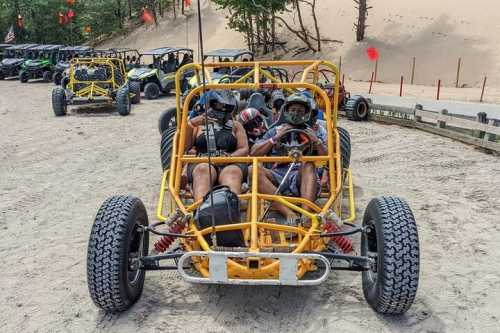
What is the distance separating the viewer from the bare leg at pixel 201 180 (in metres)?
3.75

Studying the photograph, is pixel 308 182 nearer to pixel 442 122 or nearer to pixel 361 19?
pixel 442 122

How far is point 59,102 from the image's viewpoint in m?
11.4

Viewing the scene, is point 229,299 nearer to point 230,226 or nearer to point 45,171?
point 230,226

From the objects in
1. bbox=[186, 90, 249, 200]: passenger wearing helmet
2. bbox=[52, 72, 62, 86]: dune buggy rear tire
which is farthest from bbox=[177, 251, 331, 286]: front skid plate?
bbox=[52, 72, 62, 86]: dune buggy rear tire

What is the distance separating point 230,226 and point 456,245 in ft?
7.45

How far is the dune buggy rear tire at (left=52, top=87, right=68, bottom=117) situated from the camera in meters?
11.4

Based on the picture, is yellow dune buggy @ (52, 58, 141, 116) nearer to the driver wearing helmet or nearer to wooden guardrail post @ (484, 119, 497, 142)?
wooden guardrail post @ (484, 119, 497, 142)

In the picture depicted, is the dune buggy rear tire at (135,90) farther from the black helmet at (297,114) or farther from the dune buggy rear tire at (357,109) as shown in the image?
the black helmet at (297,114)

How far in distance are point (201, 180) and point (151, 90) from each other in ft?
37.4

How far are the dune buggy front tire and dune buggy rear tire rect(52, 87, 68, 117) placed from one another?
893 cm

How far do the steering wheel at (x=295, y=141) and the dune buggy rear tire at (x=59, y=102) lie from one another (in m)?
8.57

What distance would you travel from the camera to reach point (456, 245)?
4.39m

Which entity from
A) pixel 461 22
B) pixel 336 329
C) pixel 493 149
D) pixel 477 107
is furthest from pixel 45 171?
pixel 461 22

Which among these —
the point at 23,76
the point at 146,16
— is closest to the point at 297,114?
the point at 23,76
